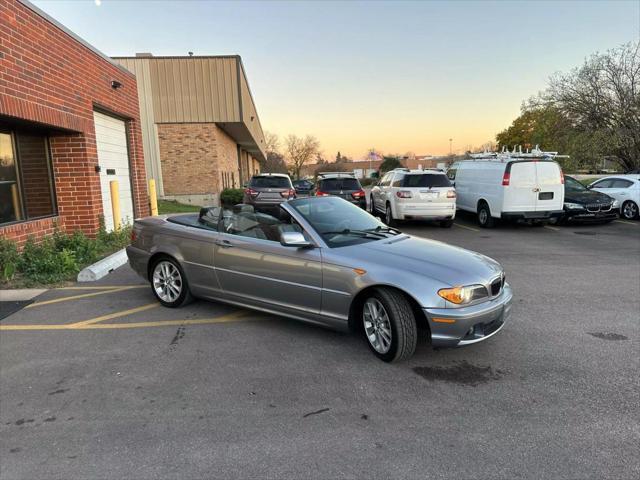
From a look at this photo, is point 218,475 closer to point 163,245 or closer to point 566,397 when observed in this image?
point 566,397

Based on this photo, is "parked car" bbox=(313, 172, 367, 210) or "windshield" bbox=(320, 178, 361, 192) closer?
"parked car" bbox=(313, 172, 367, 210)

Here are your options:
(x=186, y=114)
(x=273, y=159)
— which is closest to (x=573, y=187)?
(x=186, y=114)

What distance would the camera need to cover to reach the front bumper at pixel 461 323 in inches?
144

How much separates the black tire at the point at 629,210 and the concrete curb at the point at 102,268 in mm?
15126

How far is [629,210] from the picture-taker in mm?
14531

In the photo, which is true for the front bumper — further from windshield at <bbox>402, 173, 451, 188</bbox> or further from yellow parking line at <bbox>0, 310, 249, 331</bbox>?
windshield at <bbox>402, 173, 451, 188</bbox>

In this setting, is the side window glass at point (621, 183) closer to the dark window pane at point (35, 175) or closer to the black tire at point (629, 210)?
the black tire at point (629, 210)

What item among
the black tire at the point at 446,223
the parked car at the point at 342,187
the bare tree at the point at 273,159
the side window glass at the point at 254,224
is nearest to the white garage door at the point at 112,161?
the side window glass at the point at 254,224

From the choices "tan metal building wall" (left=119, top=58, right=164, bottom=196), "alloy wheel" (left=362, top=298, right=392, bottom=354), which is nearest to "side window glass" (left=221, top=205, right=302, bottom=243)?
"alloy wheel" (left=362, top=298, right=392, bottom=354)

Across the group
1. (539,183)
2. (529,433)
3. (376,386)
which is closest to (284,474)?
(376,386)

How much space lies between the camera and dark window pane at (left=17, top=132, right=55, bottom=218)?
8008 millimetres

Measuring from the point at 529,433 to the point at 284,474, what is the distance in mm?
1636

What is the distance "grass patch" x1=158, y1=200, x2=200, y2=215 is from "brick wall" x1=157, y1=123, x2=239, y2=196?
0.82 m

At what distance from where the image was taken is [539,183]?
12164 mm
